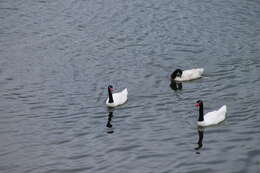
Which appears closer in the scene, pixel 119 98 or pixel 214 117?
pixel 214 117

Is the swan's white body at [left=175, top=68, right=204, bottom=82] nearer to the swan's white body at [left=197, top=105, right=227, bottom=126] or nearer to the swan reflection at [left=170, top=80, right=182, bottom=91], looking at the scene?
the swan reflection at [left=170, top=80, right=182, bottom=91]

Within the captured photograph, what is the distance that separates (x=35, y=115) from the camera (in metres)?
26.0

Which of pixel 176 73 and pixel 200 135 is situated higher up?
pixel 176 73

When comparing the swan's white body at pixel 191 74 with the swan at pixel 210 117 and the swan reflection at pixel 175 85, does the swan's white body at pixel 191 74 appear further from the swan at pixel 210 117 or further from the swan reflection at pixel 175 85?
the swan at pixel 210 117

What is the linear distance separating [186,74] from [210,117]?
20.0 ft

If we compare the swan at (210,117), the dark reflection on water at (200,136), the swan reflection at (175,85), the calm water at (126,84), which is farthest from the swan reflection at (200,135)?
the swan reflection at (175,85)

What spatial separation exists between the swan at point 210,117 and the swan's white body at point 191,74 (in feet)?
17.4

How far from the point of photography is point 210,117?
2467cm

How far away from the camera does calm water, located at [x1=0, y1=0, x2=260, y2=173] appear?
21.8 m

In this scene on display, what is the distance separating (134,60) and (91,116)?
325 inches

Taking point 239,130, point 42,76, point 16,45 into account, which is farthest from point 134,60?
point 239,130

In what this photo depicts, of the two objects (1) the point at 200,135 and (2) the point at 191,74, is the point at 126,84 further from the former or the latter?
(1) the point at 200,135

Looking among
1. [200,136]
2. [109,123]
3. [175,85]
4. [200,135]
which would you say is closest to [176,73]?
[175,85]

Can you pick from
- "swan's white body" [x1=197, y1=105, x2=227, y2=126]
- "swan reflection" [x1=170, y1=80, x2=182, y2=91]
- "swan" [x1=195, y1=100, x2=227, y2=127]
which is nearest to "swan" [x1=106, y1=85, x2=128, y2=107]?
"swan reflection" [x1=170, y1=80, x2=182, y2=91]
